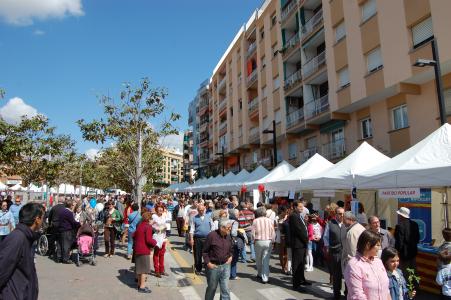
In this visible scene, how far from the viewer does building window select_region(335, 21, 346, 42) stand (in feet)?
73.8

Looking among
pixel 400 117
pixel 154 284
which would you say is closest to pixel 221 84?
pixel 400 117

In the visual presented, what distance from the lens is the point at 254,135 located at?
36.7 m

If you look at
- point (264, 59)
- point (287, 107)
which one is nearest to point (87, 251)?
point (287, 107)

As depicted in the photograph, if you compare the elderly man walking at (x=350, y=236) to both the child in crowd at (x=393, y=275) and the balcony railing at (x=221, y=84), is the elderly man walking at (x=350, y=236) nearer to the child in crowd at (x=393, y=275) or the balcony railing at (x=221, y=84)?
the child in crowd at (x=393, y=275)

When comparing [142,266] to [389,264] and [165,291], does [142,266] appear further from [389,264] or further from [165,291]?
[389,264]

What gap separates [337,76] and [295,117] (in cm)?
581

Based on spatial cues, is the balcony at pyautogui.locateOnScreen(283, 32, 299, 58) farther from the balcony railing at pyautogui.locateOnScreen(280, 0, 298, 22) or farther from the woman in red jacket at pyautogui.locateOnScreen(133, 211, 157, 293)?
the woman in red jacket at pyautogui.locateOnScreen(133, 211, 157, 293)

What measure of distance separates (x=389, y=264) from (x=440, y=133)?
6148 mm

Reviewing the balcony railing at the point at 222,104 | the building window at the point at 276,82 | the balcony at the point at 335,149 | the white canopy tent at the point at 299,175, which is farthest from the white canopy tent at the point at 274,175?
the balcony railing at the point at 222,104

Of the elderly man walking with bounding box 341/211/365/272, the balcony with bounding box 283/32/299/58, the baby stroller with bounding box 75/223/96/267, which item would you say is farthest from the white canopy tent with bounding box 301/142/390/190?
the balcony with bounding box 283/32/299/58

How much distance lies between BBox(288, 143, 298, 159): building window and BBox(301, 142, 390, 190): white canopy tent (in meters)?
16.2

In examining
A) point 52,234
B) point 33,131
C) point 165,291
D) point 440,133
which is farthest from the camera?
point 33,131

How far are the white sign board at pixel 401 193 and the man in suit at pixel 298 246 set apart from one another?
2158 mm

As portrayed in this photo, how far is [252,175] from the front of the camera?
22.6 meters
